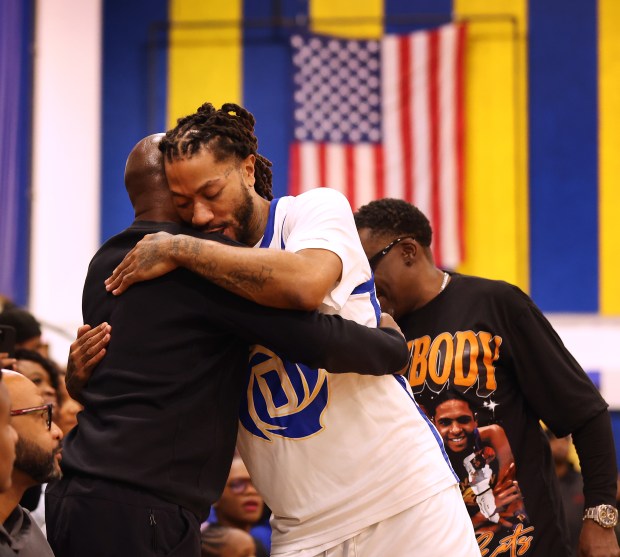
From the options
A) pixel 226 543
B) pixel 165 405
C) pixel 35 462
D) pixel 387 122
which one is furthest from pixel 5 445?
pixel 387 122

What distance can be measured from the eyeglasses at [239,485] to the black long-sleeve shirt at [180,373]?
3.32 meters

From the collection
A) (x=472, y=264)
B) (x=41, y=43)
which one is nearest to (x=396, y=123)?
(x=472, y=264)

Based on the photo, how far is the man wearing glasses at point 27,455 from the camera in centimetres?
296

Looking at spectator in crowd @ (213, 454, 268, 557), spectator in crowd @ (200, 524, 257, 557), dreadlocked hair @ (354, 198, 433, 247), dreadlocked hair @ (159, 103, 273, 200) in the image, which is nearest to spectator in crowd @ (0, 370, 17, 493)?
dreadlocked hair @ (159, 103, 273, 200)

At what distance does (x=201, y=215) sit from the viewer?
2.83 metres

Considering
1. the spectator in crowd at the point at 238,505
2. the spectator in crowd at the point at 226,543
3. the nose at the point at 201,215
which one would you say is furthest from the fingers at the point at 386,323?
the spectator in crowd at the point at 238,505

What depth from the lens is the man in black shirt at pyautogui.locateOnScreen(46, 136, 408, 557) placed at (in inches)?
101

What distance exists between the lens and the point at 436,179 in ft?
31.7

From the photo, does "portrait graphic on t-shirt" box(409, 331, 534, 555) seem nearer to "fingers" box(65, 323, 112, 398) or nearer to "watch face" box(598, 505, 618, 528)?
"watch face" box(598, 505, 618, 528)

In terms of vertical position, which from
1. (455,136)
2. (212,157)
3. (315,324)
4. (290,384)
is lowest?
(290,384)

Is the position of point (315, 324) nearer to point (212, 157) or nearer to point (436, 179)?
Answer: point (212, 157)

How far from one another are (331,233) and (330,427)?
542mm

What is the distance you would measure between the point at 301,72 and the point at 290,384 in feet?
24.4

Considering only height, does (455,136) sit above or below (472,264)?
above
